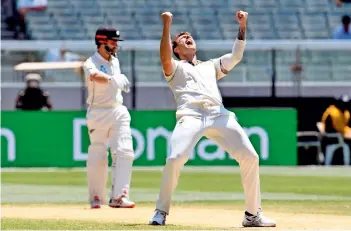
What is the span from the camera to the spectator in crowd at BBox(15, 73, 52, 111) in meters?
25.5

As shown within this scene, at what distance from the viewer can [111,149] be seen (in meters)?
14.4

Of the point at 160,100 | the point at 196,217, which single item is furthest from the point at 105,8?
the point at 196,217

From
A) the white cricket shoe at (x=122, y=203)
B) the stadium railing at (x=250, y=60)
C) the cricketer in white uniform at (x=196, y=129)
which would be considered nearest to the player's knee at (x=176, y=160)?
the cricketer in white uniform at (x=196, y=129)

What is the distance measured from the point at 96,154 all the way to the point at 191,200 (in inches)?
72.4

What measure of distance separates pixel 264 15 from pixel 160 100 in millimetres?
7286

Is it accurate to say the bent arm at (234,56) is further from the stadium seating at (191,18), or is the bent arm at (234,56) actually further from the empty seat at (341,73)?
the stadium seating at (191,18)

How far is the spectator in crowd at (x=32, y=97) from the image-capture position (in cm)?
2553

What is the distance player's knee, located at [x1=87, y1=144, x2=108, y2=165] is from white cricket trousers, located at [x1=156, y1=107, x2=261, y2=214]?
3346 millimetres

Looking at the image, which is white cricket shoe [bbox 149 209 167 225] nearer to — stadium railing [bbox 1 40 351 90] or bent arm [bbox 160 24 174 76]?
bent arm [bbox 160 24 174 76]

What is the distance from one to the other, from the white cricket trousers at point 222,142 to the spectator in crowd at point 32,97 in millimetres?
14581

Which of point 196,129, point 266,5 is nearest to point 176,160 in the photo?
point 196,129

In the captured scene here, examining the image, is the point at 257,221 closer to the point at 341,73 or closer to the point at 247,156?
the point at 247,156

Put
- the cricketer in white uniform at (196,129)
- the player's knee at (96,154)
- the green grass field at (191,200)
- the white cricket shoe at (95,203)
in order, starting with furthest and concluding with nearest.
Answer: the player's knee at (96,154) < the white cricket shoe at (95,203) < the green grass field at (191,200) < the cricketer in white uniform at (196,129)

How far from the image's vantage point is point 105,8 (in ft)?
109
